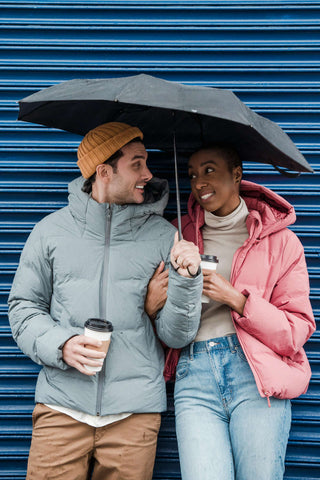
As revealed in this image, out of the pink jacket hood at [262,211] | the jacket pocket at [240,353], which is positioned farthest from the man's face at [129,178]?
the jacket pocket at [240,353]

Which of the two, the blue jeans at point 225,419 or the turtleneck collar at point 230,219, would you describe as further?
the turtleneck collar at point 230,219

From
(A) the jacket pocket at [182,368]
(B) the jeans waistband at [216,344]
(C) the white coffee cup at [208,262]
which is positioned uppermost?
(C) the white coffee cup at [208,262]

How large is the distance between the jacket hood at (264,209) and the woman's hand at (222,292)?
40 cm

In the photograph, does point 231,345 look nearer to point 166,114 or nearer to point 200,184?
point 200,184

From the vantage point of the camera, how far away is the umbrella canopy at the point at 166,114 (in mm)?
2277

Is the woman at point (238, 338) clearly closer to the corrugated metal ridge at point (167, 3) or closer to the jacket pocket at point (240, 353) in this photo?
the jacket pocket at point (240, 353)

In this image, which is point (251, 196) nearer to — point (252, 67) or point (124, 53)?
point (252, 67)

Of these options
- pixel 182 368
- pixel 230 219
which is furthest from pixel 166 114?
pixel 182 368

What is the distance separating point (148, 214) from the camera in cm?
298

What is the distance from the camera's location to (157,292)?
284 centimetres

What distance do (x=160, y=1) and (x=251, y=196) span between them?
158 cm

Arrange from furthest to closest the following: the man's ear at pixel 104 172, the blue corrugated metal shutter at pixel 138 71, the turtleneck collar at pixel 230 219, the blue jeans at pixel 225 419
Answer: the blue corrugated metal shutter at pixel 138 71, the turtleneck collar at pixel 230 219, the man's ear at pixel 104 172, the blue jeans at pixel 225 419

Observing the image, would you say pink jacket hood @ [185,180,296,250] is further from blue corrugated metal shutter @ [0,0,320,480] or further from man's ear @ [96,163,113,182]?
man's ear @ [96,163,113,182]

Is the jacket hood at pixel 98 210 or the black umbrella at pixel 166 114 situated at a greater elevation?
the black umbrella at pixel 166 114
